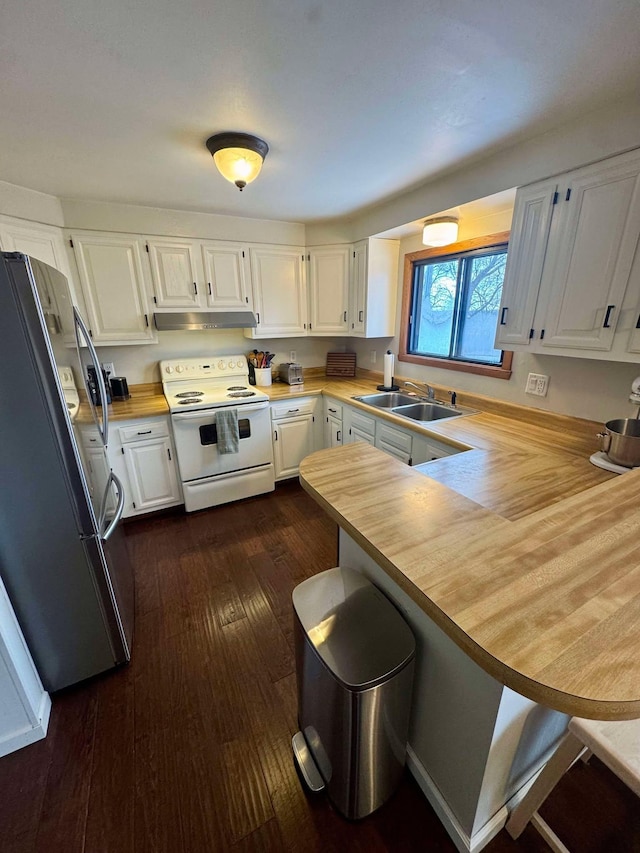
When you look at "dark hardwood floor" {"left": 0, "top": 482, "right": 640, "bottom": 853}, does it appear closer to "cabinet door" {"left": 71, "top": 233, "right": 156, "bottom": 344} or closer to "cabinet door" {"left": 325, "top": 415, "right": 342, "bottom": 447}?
"cabinet door" {"left": 325, "top": 415, "right": 342, "bottom": 447}

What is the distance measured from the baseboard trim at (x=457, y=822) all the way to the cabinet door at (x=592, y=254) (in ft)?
5.75

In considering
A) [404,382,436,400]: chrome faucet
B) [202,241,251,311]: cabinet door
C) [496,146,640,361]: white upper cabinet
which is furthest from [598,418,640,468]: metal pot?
[202,241,251,311]: cabinet door

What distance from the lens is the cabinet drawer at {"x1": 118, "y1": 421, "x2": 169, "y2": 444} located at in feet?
8.09

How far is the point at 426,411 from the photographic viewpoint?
262 cm

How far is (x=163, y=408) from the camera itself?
2.56 metres

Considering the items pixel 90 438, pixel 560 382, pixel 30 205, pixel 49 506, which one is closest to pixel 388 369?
pixel 560 382

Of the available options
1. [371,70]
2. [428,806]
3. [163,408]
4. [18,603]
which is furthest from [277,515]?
[371,70]

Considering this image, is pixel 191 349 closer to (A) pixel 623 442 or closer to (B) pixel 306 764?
(B) pixel 306 764

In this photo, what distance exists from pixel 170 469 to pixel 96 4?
7.86 feet

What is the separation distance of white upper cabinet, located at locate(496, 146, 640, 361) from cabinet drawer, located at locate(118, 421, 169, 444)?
7.92 feet

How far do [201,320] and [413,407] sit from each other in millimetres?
1831

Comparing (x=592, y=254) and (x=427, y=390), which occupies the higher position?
(x=592, y=254)

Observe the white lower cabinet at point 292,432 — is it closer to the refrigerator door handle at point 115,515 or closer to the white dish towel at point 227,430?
the white dish towel at point 227,430

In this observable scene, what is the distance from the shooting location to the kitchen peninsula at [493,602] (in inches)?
23.8
